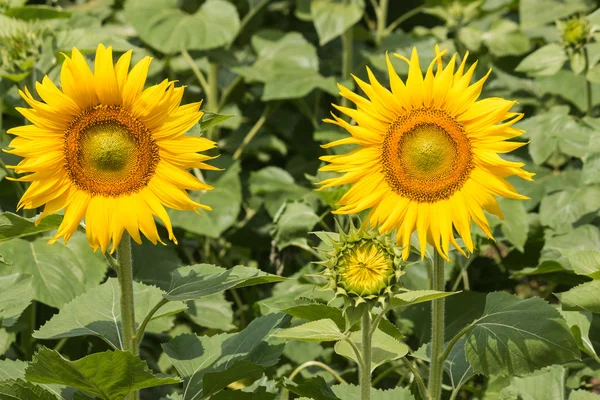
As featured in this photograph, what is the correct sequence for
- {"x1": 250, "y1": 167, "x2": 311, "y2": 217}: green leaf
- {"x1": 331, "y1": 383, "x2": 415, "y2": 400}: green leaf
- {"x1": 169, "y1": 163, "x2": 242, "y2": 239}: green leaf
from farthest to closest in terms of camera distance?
{"x1": 250, "y1": 167, "x2": 311, "y2": 217}: green leaf
{"x1": 169, "y1": 163, "x2": 242, "y2": 239}: green leaf
{"x1": 331, "y1": 383, "x2": 415, "y2": 400}: green leaf

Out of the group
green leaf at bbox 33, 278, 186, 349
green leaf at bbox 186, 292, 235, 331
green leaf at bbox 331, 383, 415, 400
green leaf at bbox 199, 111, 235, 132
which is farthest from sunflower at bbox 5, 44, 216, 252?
green leaf at bbox 186, 292, 235, 331

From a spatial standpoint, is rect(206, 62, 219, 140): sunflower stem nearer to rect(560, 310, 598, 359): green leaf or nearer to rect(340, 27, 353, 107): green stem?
rect(340, 27, 353, 107): green stem

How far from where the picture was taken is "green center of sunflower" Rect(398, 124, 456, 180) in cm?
181

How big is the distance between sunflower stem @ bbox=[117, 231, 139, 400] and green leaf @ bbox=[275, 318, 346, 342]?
0.28 m

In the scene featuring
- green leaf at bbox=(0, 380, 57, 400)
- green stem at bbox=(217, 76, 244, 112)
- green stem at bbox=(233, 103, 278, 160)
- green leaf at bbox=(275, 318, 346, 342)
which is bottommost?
green leaf at bbox=(0, 380, 57, 400)

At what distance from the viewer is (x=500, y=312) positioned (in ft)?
6.35

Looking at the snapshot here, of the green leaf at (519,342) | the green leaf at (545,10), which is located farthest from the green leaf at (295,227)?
the green leaf at (545,10)

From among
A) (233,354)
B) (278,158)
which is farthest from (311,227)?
(278,158)

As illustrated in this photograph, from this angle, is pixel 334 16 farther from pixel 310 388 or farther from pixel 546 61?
pixel 310 388

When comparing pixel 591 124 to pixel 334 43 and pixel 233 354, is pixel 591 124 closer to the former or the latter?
pixel 233 354

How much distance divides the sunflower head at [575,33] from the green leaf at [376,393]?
125cm

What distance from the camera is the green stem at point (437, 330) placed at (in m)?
1.83

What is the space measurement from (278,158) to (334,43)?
61 centimetres

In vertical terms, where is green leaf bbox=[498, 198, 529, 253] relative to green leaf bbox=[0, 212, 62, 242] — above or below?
above
